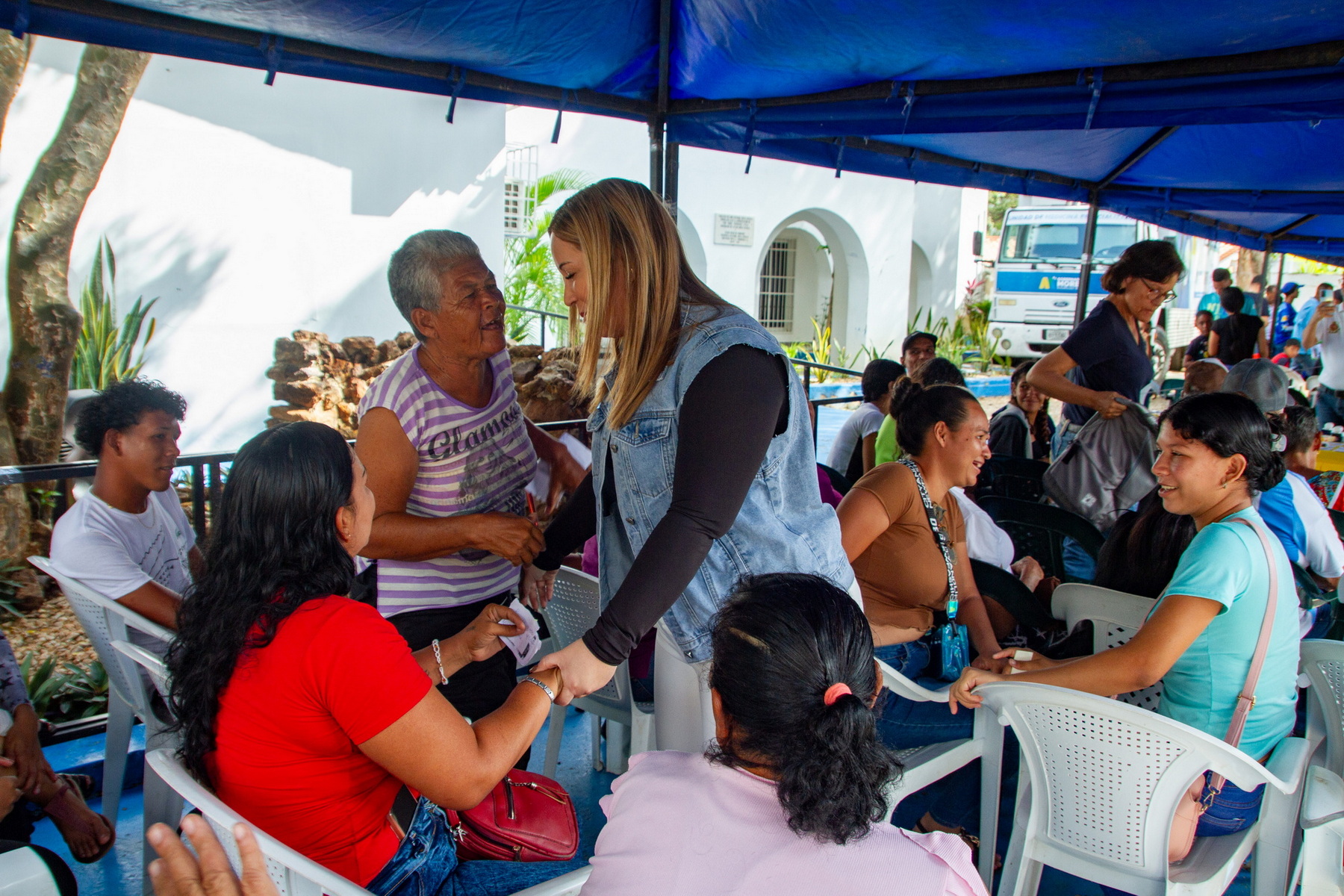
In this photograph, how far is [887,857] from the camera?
1.18 meters

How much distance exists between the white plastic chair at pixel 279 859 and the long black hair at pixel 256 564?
0.08 metres

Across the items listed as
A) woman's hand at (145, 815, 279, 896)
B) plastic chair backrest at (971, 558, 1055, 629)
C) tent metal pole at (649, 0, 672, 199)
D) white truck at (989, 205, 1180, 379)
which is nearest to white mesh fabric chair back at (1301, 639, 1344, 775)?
plastic chair backrest at (971, 558, 1055, 629)

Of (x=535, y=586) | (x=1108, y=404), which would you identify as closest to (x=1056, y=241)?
(x=1108, y=404)

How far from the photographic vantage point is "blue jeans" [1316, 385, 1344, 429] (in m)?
8.17

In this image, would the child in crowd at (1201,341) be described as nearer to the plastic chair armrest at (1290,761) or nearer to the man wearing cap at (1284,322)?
the man wearing cap at (1284,322)

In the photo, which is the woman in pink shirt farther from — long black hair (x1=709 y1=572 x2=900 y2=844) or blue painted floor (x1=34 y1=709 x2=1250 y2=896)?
blue painted floor (x1=34 y1=709 x2=1250 y2=896)

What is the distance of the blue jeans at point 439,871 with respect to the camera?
1618mm

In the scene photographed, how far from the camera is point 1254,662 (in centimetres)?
205

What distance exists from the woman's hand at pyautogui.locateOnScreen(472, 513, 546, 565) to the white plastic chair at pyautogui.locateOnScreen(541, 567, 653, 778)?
1.34 ft

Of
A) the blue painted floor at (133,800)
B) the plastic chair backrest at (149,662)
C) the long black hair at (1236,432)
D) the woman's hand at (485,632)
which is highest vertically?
the long black hair at (1236,432)

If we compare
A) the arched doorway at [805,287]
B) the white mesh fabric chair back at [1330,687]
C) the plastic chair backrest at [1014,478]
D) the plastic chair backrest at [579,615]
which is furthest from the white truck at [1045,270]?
the plastic chair backrest at [579,615]

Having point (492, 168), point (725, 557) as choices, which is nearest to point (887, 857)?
point (725, 557)

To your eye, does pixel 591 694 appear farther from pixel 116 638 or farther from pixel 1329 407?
pixel 1329 407

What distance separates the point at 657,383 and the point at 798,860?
2.78 ft
